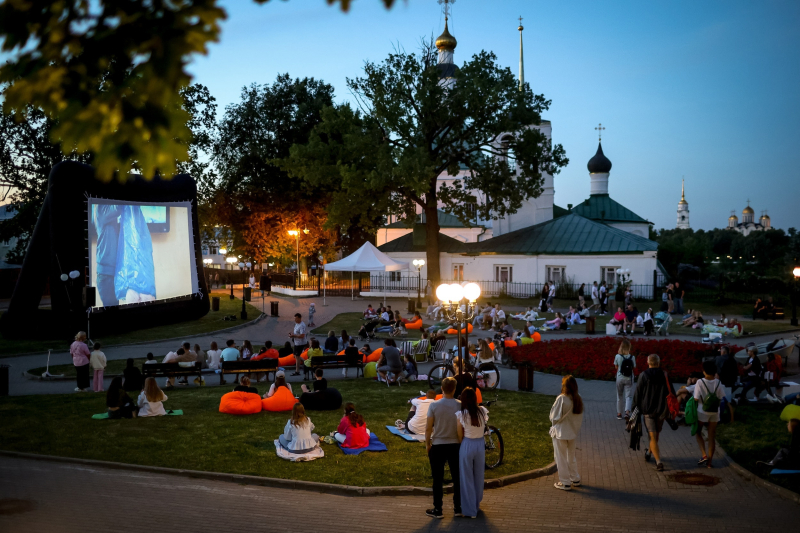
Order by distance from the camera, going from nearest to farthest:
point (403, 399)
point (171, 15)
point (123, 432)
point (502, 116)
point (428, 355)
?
point (171, 15), point (123, 432), point (403, 399), point (428, 355), point (502, 116)

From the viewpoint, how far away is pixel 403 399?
50.2ft

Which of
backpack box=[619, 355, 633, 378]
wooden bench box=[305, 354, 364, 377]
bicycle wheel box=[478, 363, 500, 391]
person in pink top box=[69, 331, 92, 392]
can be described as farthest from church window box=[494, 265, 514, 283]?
person in pink top box=[69, 331, 92, 392]

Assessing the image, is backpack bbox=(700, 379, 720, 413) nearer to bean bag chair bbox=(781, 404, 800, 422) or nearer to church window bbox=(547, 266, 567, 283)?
bean bag chair bbox=(781, 404, 800, 422)

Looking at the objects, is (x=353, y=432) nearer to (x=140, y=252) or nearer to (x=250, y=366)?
(x=250, y=366)

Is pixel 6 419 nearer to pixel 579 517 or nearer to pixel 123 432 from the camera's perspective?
pixel 123 432

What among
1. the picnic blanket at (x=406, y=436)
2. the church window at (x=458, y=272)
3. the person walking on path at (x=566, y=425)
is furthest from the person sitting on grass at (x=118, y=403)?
the church window at (x=458, y=272)

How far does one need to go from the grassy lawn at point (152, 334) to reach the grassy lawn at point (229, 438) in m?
8.76

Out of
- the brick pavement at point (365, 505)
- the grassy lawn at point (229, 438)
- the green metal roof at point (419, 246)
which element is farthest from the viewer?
the green metal roof at point (419, 246)

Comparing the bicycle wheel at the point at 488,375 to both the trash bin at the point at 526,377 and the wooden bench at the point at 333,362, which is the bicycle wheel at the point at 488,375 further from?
the wooden bench at the point at 333,362

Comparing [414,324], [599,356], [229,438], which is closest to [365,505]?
[229,438]

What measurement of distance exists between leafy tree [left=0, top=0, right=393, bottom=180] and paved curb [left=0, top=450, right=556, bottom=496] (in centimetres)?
678

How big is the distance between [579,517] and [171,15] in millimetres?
7543

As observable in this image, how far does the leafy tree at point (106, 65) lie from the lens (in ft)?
11.8

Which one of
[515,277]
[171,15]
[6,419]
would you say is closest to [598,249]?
[515,277]
